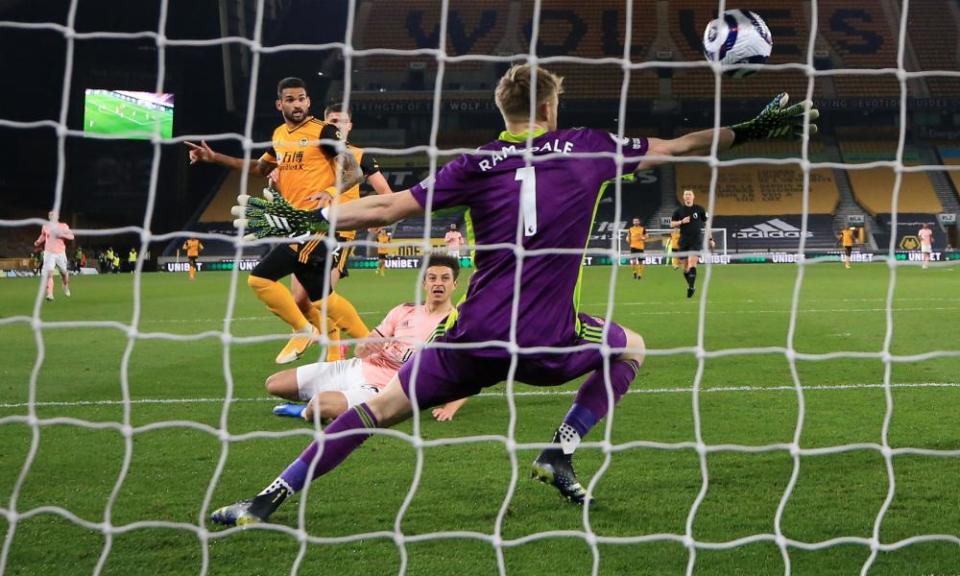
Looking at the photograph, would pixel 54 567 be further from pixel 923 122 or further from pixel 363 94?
pixel 923 122

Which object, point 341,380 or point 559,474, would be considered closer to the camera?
point 559,474

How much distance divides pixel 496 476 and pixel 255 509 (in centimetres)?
115

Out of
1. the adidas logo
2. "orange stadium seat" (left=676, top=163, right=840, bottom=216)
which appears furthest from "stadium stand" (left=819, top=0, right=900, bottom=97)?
the adidas logo

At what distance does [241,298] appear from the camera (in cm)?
1650

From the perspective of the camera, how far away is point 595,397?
3.96 meters

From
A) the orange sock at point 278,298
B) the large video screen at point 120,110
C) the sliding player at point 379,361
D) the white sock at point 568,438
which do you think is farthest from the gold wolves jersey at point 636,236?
the white sock at point 568,438

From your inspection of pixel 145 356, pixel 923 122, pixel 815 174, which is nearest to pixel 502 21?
pixel 815 174

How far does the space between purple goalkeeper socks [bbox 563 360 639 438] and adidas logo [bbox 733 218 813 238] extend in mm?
34202

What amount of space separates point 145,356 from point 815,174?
118 feet

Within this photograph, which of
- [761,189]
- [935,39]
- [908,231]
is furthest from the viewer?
[935,39]

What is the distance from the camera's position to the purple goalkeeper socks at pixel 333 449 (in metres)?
3.56

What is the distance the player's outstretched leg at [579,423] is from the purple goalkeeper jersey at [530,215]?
1.89 ft

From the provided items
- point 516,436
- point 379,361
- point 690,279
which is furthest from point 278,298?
point 690,279

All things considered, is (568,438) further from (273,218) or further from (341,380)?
(341,380)
